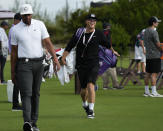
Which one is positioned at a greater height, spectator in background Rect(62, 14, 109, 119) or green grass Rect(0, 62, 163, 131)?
spectator in background Rect(62, 14, 109, 119)

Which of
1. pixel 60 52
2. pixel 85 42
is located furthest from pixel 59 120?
pixel 60 52

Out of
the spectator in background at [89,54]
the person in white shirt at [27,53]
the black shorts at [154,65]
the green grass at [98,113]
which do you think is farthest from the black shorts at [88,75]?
the black shorts at [154,65]

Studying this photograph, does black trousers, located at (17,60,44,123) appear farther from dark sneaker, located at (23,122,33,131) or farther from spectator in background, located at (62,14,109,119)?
spectator in background, located at (62,14,109,119)

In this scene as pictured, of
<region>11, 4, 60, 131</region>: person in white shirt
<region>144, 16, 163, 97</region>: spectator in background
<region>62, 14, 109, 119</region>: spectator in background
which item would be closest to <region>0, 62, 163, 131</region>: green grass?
<region>62, 14, 109, 119</region>: spectator in background

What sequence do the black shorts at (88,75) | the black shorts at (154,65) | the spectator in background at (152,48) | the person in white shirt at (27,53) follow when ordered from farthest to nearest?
1. the black shorts at (154,65)
2. the spectator in background at (152,48)
3. the black shorts at (88,75)
4. the person in white shirt at (27,53)

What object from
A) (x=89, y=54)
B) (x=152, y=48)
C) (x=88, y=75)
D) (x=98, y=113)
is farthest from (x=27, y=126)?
(x=152, y=48)

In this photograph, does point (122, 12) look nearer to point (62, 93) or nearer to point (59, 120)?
point (62, 93)

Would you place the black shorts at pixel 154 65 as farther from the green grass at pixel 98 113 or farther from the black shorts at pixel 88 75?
the black shorts at pixel 88 75

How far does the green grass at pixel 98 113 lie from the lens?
Result: 32.4ft

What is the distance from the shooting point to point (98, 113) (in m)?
11.8

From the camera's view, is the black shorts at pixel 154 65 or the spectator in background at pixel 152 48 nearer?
the spectator in background at pixel 152 48

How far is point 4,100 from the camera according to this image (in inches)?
581

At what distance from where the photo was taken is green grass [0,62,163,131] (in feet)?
32.4

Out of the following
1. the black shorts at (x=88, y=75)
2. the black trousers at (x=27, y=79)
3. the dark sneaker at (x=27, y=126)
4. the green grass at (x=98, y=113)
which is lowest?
the green grass at (x=98, y=113)
